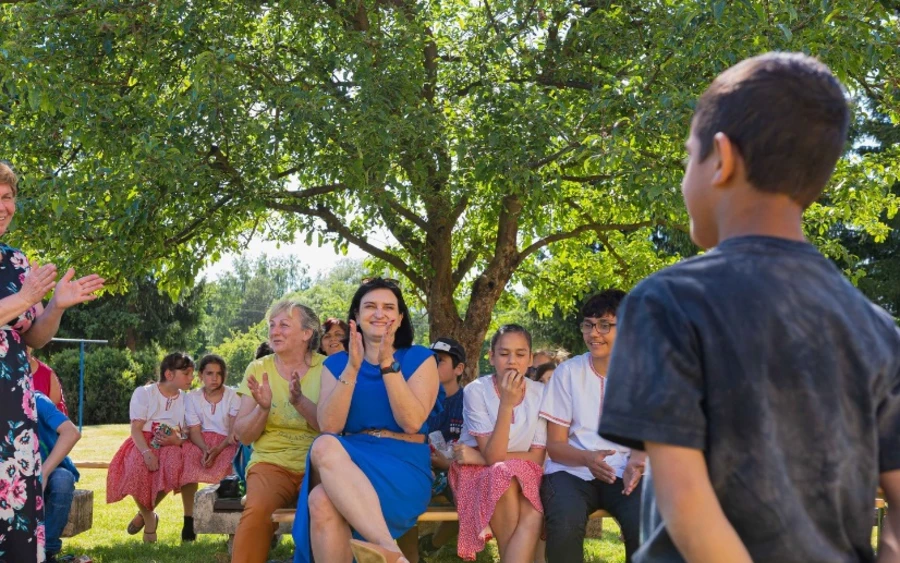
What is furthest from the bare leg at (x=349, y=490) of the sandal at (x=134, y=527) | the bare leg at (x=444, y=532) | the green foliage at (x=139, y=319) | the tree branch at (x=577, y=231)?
the green foliage at (x=139, y=319)

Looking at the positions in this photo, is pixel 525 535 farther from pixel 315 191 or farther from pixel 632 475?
pixel 315 191

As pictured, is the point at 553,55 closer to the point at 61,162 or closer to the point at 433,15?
the point at 433,15

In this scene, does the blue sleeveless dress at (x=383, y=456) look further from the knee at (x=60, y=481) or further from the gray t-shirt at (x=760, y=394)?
the gray t-shirt at (x=760, y=394)

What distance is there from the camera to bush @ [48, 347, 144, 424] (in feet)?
94.8

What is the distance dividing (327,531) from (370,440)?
58 centimetres

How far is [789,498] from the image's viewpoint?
146 cm

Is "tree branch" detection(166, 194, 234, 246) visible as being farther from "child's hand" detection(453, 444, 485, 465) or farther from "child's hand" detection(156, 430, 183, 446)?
"child's hand" detection(453, 444, 485, 465)

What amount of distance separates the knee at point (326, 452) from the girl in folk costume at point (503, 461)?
911mm

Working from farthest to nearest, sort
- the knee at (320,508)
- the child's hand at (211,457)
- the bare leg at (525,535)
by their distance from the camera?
the child's hand at (211,457) < the bare leg at (525,535) < the knee at (320,508)

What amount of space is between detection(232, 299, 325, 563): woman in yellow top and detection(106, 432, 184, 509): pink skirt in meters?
2.23

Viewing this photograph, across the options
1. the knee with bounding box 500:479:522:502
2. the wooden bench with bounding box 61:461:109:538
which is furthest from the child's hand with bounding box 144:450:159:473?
the knee with bounding box 500:479:522:502

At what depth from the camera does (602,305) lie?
5.67m

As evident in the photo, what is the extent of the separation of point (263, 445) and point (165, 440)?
2359 mm

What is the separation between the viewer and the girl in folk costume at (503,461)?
539 cm
